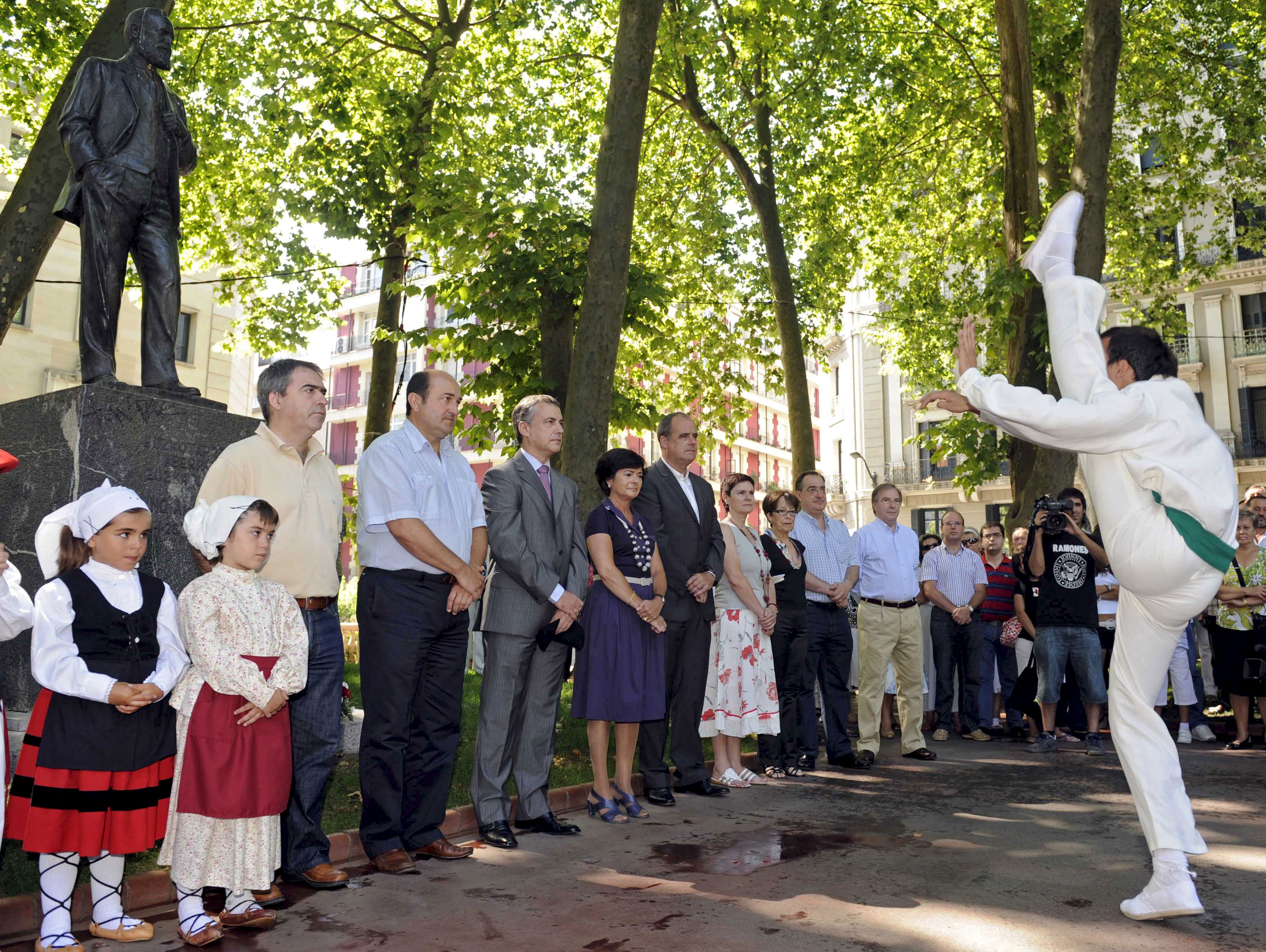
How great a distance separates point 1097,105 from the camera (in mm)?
13094

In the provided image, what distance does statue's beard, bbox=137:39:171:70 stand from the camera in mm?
6066

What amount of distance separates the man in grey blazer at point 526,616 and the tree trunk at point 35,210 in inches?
224

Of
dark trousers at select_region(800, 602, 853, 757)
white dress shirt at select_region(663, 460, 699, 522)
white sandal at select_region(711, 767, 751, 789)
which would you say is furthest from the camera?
dark trousers at select_region(800, 602, 853, 757)

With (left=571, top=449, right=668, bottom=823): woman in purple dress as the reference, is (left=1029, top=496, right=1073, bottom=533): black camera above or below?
above

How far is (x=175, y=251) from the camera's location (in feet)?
20.6

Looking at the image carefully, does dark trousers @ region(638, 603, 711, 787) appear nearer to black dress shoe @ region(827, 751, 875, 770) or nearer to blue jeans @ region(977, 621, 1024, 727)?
black dress shoe @ region(827, 751, 875, 770)

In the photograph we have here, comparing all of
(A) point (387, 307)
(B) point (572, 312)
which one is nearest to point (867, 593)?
(B) point (572, 312)

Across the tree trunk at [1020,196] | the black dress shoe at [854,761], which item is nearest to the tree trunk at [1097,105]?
the tree trunk at [1020,196]

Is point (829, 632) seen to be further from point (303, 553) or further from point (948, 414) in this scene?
point (948, 414)

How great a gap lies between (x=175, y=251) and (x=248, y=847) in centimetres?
Result: 353

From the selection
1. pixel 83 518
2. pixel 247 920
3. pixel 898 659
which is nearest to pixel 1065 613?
pixel 898 659

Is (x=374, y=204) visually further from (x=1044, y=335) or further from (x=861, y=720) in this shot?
(x=861, y=720)

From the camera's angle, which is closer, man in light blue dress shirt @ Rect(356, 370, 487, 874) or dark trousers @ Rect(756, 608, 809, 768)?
man in light blue dress shirt @ Rect(356, 370, 487, 874)

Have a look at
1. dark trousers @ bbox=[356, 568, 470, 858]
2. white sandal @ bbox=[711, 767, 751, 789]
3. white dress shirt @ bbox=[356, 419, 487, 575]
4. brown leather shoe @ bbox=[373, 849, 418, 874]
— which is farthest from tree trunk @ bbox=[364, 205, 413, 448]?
brown leather shoe @ bbox=[373, 849, 418, 874]
